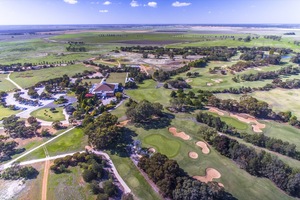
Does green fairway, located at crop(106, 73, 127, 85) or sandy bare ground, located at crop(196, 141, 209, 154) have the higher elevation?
green fairway, located at crop(106, 73, 127, 85)

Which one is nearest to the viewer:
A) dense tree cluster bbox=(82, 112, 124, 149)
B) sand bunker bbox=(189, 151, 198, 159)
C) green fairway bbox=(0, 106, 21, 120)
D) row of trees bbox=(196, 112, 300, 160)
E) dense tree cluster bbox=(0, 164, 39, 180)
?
dense tree cluster bbox=(0, 164, 39, 180)

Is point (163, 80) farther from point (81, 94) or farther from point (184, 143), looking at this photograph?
point (184, 143)

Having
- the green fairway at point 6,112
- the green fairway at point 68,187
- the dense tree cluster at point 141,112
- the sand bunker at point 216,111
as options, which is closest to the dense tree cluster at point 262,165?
the sand bunker at point 216,111

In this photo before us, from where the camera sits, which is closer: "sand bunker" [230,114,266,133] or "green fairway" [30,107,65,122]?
"sand bunker" [230,114,266,133]

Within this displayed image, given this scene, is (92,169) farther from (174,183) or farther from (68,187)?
(174,183)

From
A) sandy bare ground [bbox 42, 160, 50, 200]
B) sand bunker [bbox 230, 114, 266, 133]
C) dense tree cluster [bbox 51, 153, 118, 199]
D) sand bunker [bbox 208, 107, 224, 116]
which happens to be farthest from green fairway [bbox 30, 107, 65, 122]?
sand bunker [bbox 230, 114, 266, 133]

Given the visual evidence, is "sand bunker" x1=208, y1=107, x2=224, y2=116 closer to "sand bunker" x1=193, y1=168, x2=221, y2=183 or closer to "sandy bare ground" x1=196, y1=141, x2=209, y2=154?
"sandy bare ground" x1=196, y1=141, x2=209, y2=154
